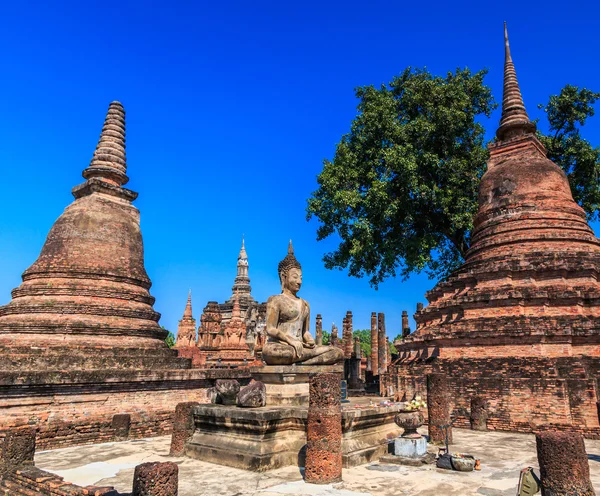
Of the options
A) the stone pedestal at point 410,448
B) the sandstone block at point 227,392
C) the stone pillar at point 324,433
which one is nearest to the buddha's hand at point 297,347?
the sandstone block at point 227,392

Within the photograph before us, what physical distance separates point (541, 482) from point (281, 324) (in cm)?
545

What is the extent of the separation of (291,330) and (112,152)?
39.2 feet

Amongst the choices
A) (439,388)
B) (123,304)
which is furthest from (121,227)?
(439,388)

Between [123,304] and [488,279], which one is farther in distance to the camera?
[488,279]

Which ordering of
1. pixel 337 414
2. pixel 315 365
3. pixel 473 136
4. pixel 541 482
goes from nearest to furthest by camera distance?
pixel 541 482, pixel 337 414, pixel 315 365, pixel 473 136

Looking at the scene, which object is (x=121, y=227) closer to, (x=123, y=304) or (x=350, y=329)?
(x=123, y=304)

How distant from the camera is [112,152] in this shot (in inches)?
700

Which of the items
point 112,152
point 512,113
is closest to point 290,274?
point 112,152

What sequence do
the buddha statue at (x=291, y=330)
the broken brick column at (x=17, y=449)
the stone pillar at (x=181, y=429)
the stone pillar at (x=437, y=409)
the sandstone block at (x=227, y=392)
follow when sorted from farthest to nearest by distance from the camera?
the stone pillar at (x=437, y=409), the buddha statue at (x=291, y=330), the sandstone block at (x=227, y=392), the stone pillar at (x=181, y=429), the broken brick column at (x=17, y=449)

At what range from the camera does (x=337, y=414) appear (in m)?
7.00

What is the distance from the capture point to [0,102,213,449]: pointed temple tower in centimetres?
1095

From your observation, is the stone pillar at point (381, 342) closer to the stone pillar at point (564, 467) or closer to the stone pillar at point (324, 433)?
the stone pillar at point (324, 433)

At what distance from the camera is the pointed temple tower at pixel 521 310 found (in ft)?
40.7

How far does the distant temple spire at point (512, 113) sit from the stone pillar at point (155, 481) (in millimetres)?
20437
